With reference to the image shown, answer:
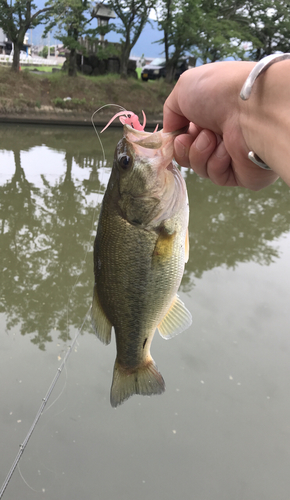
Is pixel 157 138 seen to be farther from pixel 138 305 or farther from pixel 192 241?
pixel 192 241

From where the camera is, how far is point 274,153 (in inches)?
42.1

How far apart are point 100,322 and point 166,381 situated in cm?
202

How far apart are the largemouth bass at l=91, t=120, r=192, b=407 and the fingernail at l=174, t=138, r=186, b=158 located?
0.26 m

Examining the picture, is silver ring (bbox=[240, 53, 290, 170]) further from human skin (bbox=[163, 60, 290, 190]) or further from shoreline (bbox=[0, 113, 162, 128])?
shoreline (bbox=[0, 113, 162, 128])

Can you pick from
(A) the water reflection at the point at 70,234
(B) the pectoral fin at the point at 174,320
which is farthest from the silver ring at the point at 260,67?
(A) the water reflection at the point at 70,234

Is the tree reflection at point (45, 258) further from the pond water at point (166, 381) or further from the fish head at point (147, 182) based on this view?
the fish head at point (147, 182)

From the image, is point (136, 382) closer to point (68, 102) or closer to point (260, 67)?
point (260, 67)

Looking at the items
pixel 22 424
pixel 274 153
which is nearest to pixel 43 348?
pixel 22 424

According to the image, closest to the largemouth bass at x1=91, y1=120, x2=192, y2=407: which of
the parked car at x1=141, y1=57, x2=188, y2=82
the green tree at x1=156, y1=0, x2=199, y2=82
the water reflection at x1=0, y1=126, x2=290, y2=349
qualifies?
the water reflection at x1=0, y1=126, x2=290, y2=349

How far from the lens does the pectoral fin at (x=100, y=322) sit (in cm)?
159

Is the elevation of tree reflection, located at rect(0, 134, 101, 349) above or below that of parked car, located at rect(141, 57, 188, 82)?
below

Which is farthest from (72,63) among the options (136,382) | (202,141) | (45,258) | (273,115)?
(273,115)

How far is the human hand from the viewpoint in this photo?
4.30ft

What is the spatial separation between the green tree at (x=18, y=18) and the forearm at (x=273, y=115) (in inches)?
702
